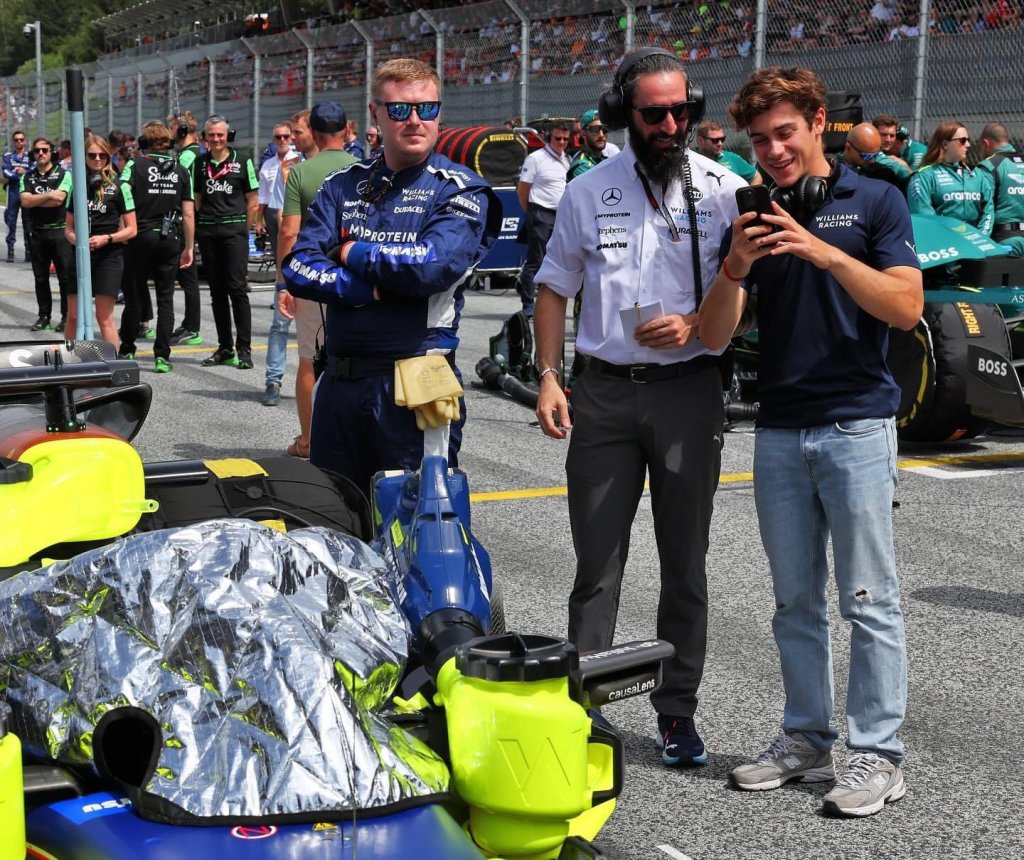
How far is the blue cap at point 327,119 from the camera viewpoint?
8.30 metres

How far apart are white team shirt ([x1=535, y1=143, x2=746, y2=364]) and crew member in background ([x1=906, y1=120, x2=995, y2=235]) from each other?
773 centimetres

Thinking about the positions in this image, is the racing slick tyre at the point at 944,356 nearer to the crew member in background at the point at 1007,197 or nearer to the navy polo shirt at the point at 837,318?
the crew member in background at the point at 1007,197

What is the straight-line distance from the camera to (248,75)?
3288cm

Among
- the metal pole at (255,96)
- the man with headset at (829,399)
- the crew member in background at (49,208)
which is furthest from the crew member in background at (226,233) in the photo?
the metal pole at (255,96)

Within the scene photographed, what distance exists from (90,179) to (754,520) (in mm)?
7965

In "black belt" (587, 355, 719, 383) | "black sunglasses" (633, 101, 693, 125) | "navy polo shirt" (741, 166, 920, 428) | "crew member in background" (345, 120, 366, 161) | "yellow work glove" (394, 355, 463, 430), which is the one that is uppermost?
"black sunglasses" (633, 101, 693, 125)

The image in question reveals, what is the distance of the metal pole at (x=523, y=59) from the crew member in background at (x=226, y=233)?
12036 mm

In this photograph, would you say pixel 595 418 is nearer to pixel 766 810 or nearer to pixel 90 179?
pixel 766 810

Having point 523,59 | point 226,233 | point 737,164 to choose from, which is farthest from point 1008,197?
point 523,59

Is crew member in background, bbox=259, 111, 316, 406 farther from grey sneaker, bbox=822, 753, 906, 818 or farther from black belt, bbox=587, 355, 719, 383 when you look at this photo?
grey sneaker, bbox=822, 753, 906, 818

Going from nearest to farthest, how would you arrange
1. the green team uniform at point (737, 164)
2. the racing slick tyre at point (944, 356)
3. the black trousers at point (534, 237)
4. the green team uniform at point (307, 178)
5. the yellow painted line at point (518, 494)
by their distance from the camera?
the yellow painted line at point (518, 494), the green team uniform at point (307, 178), the racing slick tyre at point (944, 356), the black trousers at point (534, 237), the green team uniform at point (737, 164)

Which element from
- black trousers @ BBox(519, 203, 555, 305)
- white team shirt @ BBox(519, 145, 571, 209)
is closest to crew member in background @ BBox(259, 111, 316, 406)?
black trousers @ BBox(519, 203, 555, 305)

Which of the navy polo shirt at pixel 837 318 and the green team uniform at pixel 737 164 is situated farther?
the green team uniform at pixel 737 164

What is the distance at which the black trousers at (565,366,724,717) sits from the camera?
4.19m
